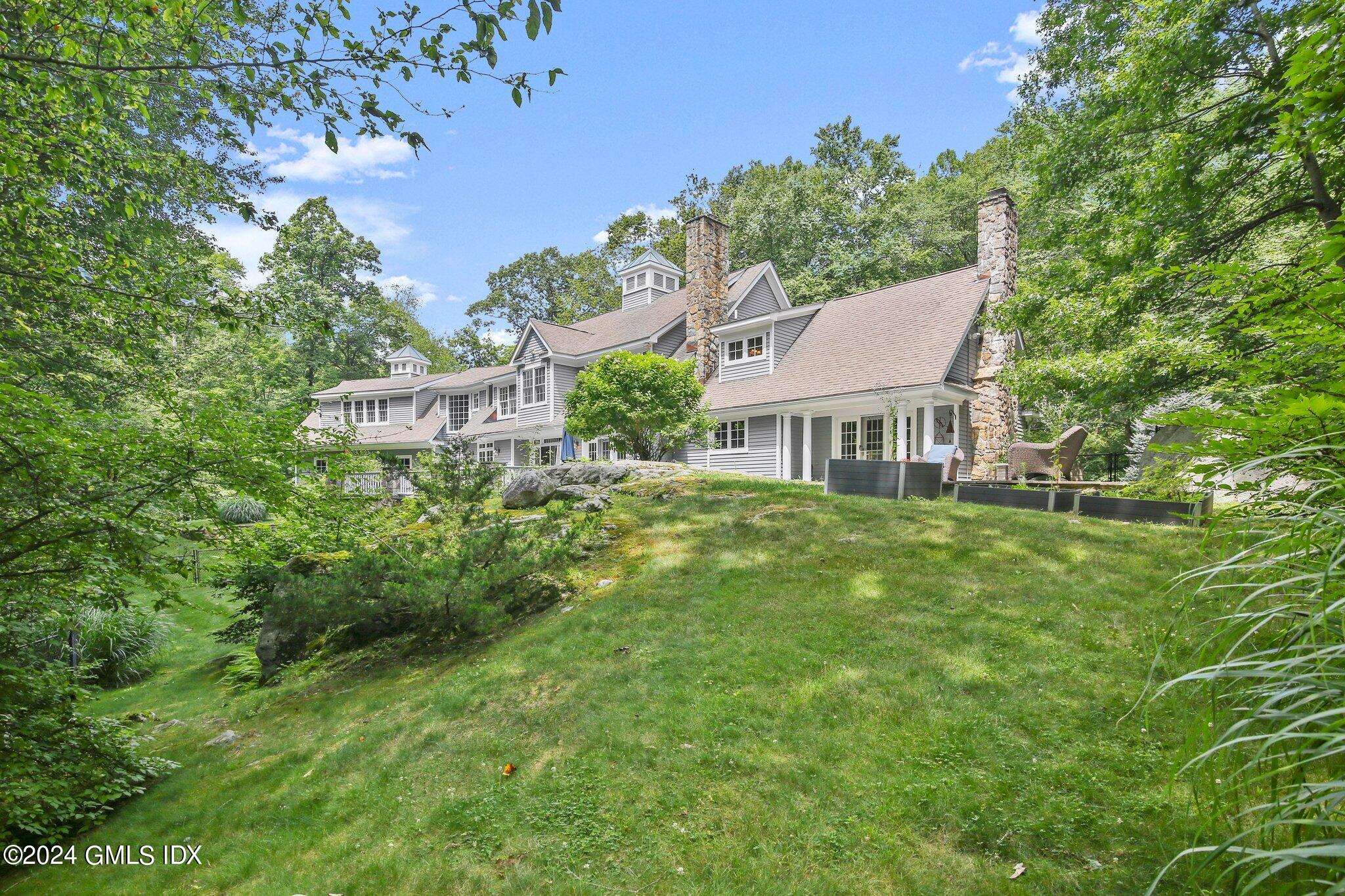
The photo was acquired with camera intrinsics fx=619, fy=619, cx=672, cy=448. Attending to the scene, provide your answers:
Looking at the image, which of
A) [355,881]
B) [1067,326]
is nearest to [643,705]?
[355,881]

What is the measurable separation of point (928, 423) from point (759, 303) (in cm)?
909

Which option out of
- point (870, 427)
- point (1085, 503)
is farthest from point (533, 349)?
point (1085, 503)

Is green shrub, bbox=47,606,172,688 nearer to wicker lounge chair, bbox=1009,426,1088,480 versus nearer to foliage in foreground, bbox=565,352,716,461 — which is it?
foliage in foreground, bbox=565,352,716,461

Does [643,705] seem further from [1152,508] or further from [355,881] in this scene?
[1152,508]

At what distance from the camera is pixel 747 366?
62.1 feet

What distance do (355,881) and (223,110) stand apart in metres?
22.7

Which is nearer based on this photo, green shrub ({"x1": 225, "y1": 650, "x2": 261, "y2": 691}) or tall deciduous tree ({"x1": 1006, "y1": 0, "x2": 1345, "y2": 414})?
tall deciduous tree ({"x1": 1006, "y1": 0, "x2": 1345, "y2": 414})

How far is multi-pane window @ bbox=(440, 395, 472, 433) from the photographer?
99.2 feet

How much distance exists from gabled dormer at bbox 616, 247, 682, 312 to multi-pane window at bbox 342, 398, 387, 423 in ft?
49.4

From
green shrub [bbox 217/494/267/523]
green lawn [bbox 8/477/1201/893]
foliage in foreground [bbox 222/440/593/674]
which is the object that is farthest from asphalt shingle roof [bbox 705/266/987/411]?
green shrub [bbox 217/494/267/523]

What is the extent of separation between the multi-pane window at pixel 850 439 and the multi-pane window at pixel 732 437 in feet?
8.92

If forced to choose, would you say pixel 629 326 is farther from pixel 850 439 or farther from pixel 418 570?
pixel 418 570

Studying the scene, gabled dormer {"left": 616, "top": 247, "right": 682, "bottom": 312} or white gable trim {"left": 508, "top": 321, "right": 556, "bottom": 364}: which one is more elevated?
gabled dormer {"left": 616, "top": 247, "right": 682, "bottom": 312}

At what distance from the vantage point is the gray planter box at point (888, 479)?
983 centimetres
